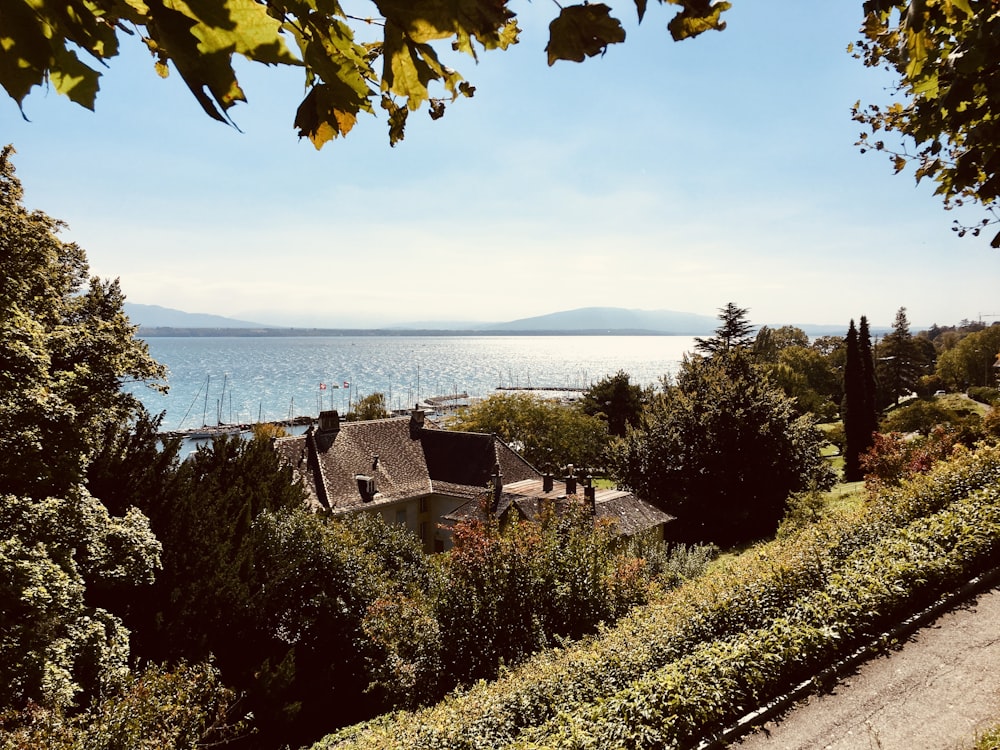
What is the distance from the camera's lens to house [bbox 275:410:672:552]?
31703mm

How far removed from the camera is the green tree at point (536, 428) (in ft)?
165

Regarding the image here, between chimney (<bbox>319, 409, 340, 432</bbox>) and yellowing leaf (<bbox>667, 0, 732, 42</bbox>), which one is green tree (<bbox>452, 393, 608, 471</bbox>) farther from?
yellowing leaf (<bbox>667, 0, 732, 42</bbox>)

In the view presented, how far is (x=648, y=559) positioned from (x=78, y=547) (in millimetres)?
15289

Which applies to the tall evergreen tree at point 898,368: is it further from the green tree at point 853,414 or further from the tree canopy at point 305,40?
the tree canopy at point 305,40

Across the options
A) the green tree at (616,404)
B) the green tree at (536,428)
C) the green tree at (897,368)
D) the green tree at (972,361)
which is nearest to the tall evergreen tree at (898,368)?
the green tree at (897,368)

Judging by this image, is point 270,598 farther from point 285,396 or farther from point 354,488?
point 285,396

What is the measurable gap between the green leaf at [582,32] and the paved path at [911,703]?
909cm

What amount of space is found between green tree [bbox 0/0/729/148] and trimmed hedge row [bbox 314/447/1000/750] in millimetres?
8370

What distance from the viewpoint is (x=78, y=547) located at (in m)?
13.0

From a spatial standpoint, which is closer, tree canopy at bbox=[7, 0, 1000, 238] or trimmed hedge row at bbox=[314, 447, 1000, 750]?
tree canopy at bbox=[7, 0, 1000, 238]

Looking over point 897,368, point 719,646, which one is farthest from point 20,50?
point 897,368

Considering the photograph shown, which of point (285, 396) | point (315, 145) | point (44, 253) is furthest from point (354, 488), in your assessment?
point (285, 396)

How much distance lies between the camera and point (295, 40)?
1.82 meters

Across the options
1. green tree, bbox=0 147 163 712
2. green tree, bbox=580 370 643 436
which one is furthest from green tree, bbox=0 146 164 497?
green tree, bbox=580 370 643 436
